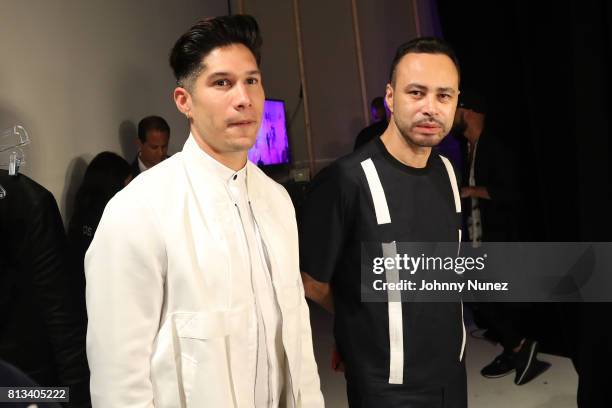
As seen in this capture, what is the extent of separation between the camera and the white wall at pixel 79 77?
110 inches

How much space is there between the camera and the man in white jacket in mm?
1134

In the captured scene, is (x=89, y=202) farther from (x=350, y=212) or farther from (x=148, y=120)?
(x=350, y=212)

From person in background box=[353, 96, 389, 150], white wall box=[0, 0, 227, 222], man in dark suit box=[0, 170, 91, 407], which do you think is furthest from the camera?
person in background box=[353, 96, 389, 150]

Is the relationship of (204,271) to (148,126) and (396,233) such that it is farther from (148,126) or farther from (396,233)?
(148,126)

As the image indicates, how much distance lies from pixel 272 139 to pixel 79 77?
2.38 metres

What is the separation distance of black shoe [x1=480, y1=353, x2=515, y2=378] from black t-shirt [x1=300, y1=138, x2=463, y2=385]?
1897mm

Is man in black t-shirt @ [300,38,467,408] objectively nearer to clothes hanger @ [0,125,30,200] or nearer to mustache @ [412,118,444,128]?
mustache @ [412,118,444,128]

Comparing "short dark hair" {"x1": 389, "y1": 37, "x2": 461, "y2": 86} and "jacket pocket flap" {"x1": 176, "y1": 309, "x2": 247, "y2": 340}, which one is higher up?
"short dark hair" {"x1": 389, "y1": 37, "x2": 461, "y2": 86}

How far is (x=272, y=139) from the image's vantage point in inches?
212

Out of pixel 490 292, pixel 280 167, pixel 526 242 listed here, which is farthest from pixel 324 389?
pixel 280 167

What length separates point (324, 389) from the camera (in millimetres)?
3367

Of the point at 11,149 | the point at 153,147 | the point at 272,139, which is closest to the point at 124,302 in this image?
the point at 11,149

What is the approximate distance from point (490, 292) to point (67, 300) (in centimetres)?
282

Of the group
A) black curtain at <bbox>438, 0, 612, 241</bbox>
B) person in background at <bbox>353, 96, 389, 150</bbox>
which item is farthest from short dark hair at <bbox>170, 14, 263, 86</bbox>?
person in background at <bbox>353, 96, 389, 150</bbox>
